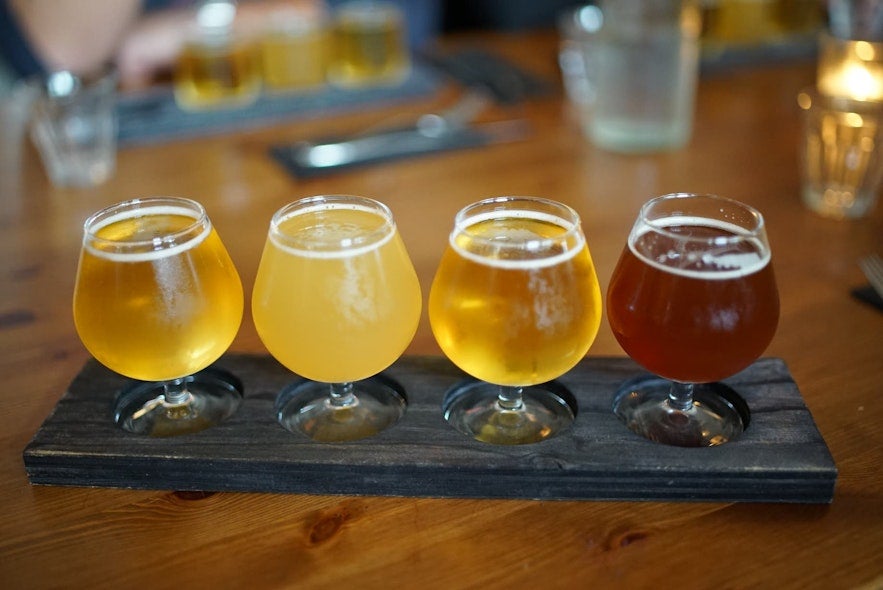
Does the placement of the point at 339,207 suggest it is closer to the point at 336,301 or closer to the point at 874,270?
the point at 336,301

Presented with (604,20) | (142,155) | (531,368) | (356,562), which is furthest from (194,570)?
(604,20)

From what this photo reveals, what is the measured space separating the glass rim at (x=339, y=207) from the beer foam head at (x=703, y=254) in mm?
248

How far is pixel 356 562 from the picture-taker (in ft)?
2.41

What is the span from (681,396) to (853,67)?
3.12ft

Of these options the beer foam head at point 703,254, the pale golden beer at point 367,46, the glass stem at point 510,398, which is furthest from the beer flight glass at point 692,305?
the pale golden beer at point 367,46

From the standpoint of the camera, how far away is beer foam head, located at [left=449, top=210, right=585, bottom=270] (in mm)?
792

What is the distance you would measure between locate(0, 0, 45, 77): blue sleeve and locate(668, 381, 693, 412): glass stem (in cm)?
244

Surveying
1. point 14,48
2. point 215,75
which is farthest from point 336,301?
point 14,48

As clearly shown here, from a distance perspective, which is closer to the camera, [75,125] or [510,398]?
[510,398]

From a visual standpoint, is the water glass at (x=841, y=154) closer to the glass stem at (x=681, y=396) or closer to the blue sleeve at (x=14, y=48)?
the glass stem at (x=681, y=396)

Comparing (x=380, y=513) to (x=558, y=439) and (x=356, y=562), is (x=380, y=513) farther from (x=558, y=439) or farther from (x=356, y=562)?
(x=558, y=439)

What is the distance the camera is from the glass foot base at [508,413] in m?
0.86

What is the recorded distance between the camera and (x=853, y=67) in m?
1.53

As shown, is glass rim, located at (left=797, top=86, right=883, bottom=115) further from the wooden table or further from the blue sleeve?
the blue sleeve
